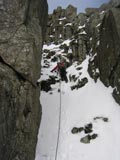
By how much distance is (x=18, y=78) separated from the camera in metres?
14.1

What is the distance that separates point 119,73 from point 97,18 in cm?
1311

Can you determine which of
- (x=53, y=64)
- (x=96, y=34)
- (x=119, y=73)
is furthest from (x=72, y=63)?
(x=119, y=73)

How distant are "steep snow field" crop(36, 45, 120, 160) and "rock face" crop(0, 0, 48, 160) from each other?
248 cm

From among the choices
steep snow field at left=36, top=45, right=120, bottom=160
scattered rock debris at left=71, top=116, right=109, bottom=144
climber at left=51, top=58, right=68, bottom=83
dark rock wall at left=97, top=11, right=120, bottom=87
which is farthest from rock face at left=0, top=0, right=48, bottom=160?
climber at left=51, top=58, right=68, bottom=83

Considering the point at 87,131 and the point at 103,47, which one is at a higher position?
the point at 103,47

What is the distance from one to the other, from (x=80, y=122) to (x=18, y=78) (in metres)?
7.14

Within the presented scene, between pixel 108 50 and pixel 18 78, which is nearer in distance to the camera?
pixel 18 78

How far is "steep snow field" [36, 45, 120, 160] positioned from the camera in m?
16.6

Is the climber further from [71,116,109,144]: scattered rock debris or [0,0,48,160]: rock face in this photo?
[0,0,48,160]: rock face

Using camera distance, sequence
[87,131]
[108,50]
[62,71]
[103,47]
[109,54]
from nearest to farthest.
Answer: [87,131] → [109,54] → [108,50] → [103,47] → [62,71]

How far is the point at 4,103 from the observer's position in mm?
12664

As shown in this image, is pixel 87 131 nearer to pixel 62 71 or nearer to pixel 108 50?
pixel 108 50

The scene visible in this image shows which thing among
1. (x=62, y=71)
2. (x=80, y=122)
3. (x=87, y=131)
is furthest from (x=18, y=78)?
(x=62, y=71)

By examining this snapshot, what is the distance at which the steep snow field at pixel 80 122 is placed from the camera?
54.6 ft
